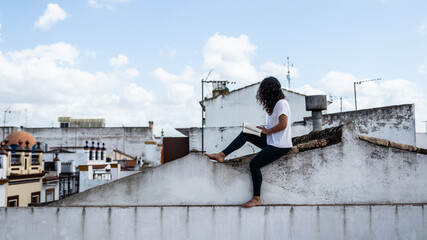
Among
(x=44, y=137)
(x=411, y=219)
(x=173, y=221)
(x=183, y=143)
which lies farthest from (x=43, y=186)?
(x=44, y=137)

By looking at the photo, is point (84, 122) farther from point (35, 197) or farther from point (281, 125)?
point (281, 125)

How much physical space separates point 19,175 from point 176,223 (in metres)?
16.8

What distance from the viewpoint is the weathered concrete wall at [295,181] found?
15.9ft

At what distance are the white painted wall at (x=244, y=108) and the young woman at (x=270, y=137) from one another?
1774cm

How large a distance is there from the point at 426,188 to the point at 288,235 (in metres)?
1.96

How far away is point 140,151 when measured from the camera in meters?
47.4

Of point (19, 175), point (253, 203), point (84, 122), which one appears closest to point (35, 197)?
point (19, 175)

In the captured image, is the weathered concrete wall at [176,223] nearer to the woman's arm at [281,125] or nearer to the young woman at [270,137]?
the young woman at [270,137]

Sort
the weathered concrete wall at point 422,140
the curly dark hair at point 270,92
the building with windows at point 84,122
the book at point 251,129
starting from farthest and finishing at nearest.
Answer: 1. the building with windows at point 84,122
2. the weathered concrete wall at point 422,140
3. the curly dark hair at point 270,92
4. the book at point 251,129

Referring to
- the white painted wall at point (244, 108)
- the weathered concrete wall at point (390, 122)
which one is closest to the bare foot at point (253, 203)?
the weathered concrete wall at point (390, 122)

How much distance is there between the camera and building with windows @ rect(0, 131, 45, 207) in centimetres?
1756

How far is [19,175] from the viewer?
1888 cm

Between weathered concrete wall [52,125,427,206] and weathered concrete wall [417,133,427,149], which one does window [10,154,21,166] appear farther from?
weathered concrete wall [417,133,427,149]

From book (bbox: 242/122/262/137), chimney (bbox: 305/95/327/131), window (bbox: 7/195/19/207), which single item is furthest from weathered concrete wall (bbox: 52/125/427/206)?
window (bbox: 7/195/19/207)
